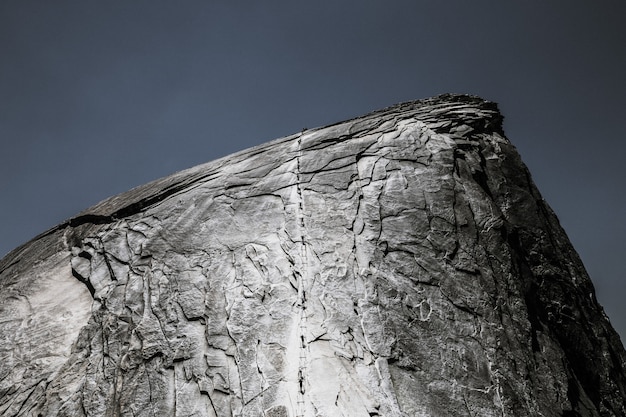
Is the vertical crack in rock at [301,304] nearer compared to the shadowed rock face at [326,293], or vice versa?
the vertical crack in rock at [301,304]

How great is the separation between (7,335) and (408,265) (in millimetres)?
4990

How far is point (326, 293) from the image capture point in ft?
20.6

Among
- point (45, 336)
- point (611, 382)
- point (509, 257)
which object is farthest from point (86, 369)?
point (611, 382)

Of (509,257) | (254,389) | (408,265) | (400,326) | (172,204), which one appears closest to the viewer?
(254,389)

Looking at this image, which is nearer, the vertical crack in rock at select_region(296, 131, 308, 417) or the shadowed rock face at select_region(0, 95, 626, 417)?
the vertical crack in rock at select_region(296, 131, 308, 417)

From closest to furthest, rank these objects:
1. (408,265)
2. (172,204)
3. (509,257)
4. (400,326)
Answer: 1. (400,326)
2. (408,265)
3. (509,257)
4. (172,204)

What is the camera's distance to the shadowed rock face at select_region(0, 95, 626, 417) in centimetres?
583

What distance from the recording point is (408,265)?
22.0 feet

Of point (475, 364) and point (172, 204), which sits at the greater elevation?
point (172, 204)

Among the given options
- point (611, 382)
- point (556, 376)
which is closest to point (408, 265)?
point (556, 376)

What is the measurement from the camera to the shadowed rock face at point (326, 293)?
19.1 feet

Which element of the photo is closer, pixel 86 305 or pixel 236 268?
pixel 236 268

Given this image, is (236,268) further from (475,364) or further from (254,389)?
(475,364)

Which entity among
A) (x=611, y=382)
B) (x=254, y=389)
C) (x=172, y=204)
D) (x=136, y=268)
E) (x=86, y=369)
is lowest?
(x=611, y=382)
